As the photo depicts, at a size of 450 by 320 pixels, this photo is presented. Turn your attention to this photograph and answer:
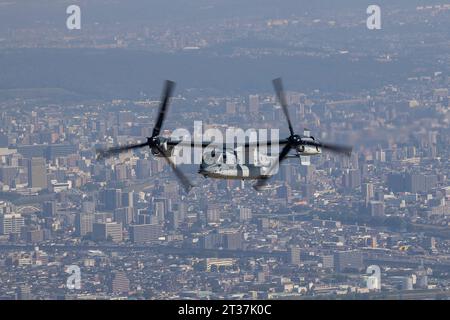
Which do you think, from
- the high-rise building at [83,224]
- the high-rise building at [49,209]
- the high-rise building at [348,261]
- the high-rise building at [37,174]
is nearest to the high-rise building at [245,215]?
the high-rise building at [83,224]

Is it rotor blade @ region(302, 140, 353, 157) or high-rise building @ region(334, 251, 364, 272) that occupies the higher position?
rotor blade @ region(302, 140, 353, 157)

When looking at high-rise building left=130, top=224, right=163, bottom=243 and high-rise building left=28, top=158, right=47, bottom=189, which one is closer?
high-rise building left=130, top=224, right=163, bottom=243

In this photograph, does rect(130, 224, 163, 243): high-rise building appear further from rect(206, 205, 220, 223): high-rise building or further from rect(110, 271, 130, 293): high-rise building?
rect(110, 271, 130, 293): high-rise building

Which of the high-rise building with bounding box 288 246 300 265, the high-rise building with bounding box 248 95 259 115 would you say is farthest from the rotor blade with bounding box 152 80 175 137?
the high-rise building with bounding box 248 95 259 115

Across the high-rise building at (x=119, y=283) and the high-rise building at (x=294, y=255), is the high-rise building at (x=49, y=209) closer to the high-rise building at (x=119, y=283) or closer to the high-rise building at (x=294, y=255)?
the high-rise building at (x=119, y=283)

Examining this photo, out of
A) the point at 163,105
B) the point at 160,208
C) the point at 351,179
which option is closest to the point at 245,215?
the point at 160,208

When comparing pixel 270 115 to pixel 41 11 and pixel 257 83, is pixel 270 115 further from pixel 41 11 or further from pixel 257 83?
pixel 41 11
